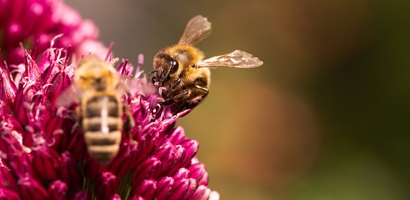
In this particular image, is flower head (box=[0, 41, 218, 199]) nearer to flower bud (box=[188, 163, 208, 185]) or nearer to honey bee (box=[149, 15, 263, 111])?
flower bud (box=[188, 163, 208, 185])

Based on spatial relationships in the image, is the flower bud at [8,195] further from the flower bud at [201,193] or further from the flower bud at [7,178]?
the flower bud at [201,193]

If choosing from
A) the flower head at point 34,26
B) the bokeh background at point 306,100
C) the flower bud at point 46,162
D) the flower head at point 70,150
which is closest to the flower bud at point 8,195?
the flower head at point 70,150

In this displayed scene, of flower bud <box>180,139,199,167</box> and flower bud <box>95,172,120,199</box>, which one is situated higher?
flower bud <box>180,139,199,167</box>

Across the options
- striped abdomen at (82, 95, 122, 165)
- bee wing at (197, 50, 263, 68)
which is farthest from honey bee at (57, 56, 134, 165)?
bee wing at (197, 50, 263, 68)

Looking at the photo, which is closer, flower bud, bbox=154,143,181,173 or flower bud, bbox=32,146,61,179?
flower bud, bbox=32,146,61,179

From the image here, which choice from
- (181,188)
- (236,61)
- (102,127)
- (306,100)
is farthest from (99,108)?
(306,100)

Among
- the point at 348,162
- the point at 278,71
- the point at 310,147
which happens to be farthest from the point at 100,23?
the point at 348,162

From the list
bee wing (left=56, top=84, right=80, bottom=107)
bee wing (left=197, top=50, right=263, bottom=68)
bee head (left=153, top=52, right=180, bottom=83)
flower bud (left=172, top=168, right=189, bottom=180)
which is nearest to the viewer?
bee wing (left=56, top=84, right=80, bottom=107)
